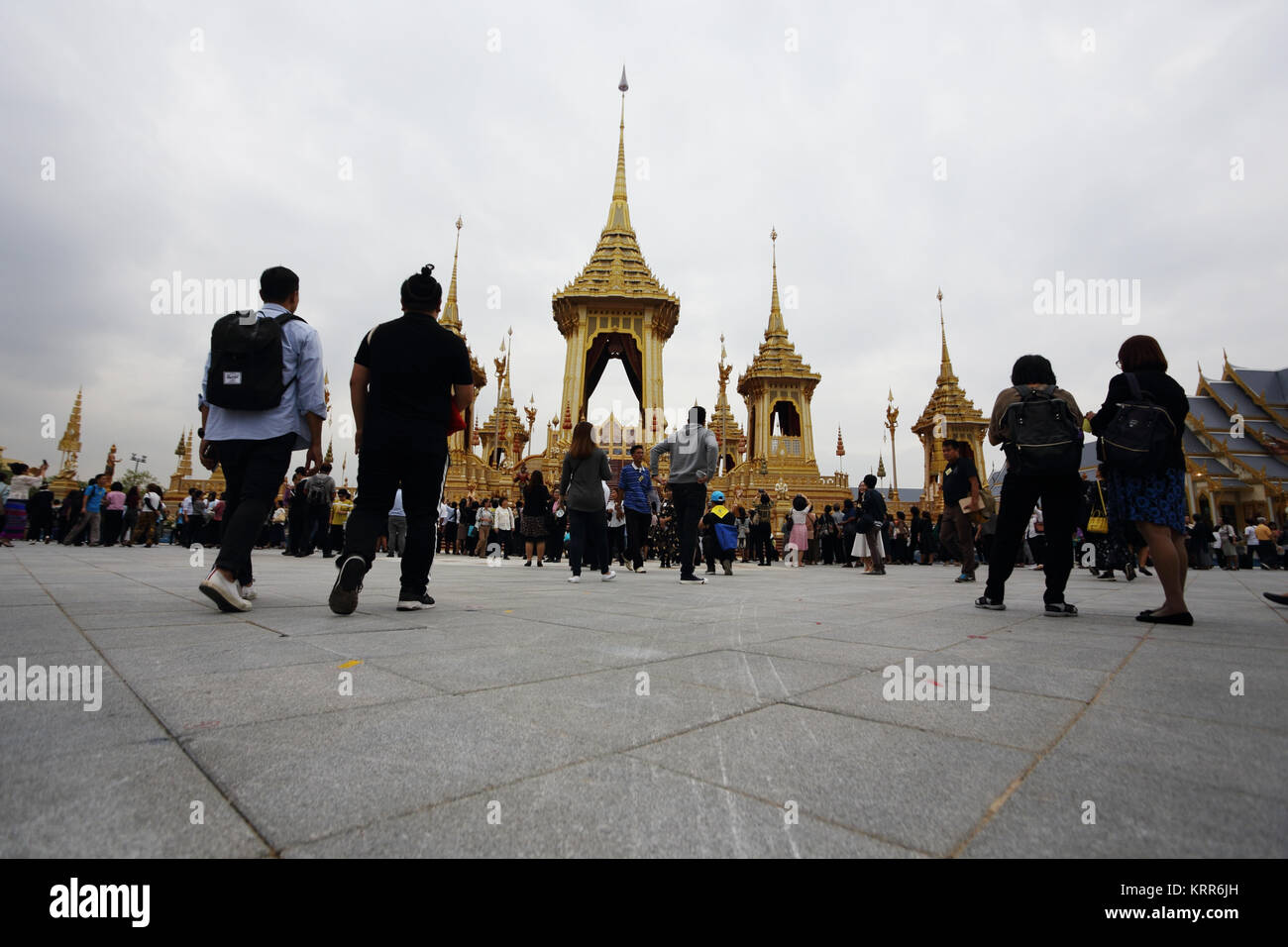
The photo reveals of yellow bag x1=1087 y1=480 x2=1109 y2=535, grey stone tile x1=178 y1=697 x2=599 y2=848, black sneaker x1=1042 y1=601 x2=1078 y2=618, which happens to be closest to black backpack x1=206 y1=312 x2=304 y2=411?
grey stone tile x1=178 y1=697 x2=599 y2=848

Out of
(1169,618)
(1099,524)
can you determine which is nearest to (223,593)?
(1169,618)

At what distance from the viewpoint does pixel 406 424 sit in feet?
12.3

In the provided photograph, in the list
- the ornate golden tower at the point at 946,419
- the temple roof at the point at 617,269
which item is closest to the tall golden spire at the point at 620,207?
the temple roof at the point at 617,269

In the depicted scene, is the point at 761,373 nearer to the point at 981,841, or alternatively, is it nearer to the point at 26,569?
the point at 26,569

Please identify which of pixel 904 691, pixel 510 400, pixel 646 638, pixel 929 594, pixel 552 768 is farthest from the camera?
pixel 510 400

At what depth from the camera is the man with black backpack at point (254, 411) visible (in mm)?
3566

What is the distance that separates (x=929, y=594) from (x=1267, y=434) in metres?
45.7

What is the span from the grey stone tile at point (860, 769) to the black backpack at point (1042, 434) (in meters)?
3.66

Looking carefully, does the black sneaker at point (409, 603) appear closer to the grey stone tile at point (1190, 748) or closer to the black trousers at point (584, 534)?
the black trousers at point (584, 534)

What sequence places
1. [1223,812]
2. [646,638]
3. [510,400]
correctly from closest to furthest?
[1223,812] → [646,638] → [510,400]

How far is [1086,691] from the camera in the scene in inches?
75.4

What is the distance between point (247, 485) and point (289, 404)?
0.53 m

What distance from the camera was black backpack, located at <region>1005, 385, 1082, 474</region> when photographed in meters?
4.34
